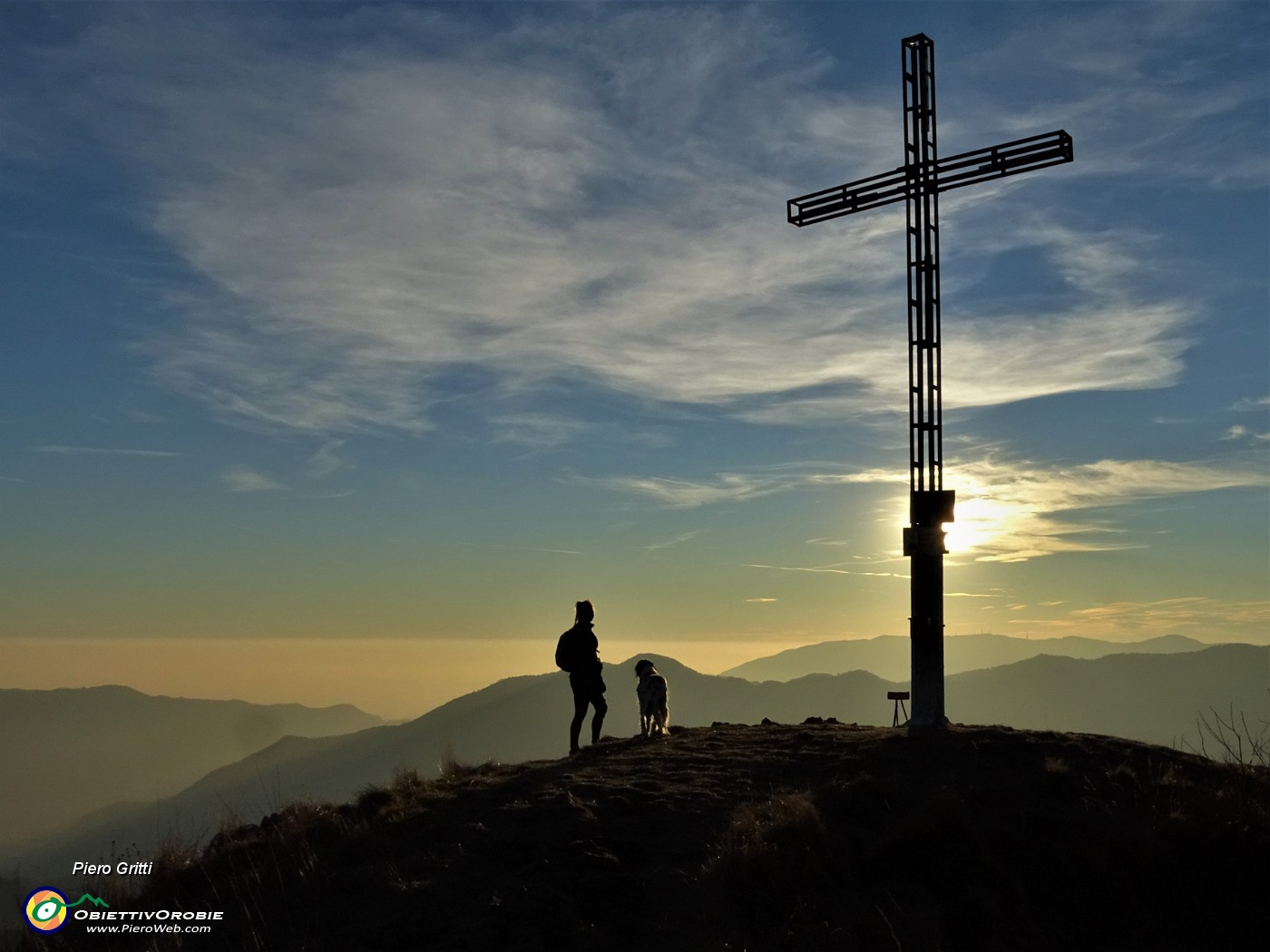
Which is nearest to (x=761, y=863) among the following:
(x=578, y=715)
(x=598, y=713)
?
(x=578, y=715)

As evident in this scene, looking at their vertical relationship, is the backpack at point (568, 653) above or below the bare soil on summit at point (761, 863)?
above

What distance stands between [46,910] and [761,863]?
8460mm

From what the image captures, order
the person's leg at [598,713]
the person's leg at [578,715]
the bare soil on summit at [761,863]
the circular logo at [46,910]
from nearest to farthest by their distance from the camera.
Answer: the bare soil on summit at [761,863] → the circular logo at [46,910] → the person's leg at [578,715] → the person's leg at [598,713]

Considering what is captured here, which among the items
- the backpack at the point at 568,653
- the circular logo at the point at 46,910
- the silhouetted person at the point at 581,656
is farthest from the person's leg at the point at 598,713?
the circular logo at the point at 46,910

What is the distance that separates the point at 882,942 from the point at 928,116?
59.6ft

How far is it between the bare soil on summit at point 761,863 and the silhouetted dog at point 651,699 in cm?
441

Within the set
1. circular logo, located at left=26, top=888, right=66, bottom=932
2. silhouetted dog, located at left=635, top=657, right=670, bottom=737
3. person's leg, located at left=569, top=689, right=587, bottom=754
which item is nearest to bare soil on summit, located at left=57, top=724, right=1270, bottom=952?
circular logo, located at left=26, top=888, right=66, bottom=932

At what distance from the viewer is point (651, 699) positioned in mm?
19703

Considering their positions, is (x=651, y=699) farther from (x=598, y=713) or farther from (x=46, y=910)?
(x=46, y=910)

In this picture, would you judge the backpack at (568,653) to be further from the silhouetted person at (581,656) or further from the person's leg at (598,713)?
the person's leg at (598,713)

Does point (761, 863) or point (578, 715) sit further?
Result: point (578, 715)

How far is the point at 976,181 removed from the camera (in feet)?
72.7

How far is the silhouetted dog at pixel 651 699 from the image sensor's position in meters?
19.7

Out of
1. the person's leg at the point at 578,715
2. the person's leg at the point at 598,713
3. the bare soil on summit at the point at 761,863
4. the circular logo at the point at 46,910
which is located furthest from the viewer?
the person's leg at the point at 598,713
